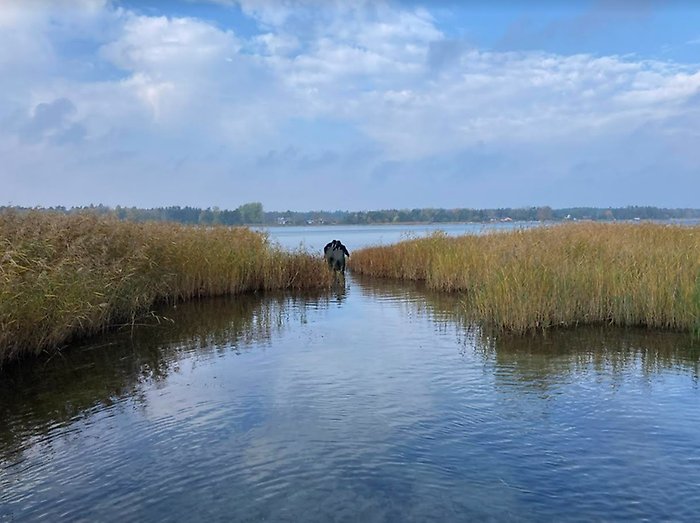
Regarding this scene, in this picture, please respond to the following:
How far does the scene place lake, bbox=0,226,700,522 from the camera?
14.0 feet

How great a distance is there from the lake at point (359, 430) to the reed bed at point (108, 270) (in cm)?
62

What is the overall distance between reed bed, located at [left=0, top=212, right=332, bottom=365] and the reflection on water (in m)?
0.60

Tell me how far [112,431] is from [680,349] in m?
8.05

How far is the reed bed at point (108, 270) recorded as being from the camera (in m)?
8.09

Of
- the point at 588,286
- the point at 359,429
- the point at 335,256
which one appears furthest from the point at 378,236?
the point at 359,429

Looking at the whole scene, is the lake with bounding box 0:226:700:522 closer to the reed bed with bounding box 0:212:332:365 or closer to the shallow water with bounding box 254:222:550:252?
the reed bed with bounding box 0:212:332:365

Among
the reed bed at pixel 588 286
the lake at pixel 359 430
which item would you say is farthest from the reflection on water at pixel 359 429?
the reed bed at pixel 588 286

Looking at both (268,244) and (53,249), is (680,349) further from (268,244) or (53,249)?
(268,244)

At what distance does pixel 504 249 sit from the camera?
42.0 feet

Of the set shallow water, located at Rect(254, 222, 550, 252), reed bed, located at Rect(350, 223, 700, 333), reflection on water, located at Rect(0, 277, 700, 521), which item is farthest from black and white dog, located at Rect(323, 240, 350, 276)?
reflection on water, located at Rect(0, 277, 700, 521)

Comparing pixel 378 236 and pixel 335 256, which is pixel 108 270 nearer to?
pixel 335 256

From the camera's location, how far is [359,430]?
5.63 metres

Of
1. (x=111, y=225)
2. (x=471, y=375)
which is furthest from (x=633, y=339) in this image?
(x=111, y=225)

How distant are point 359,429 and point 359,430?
0.07 feet
